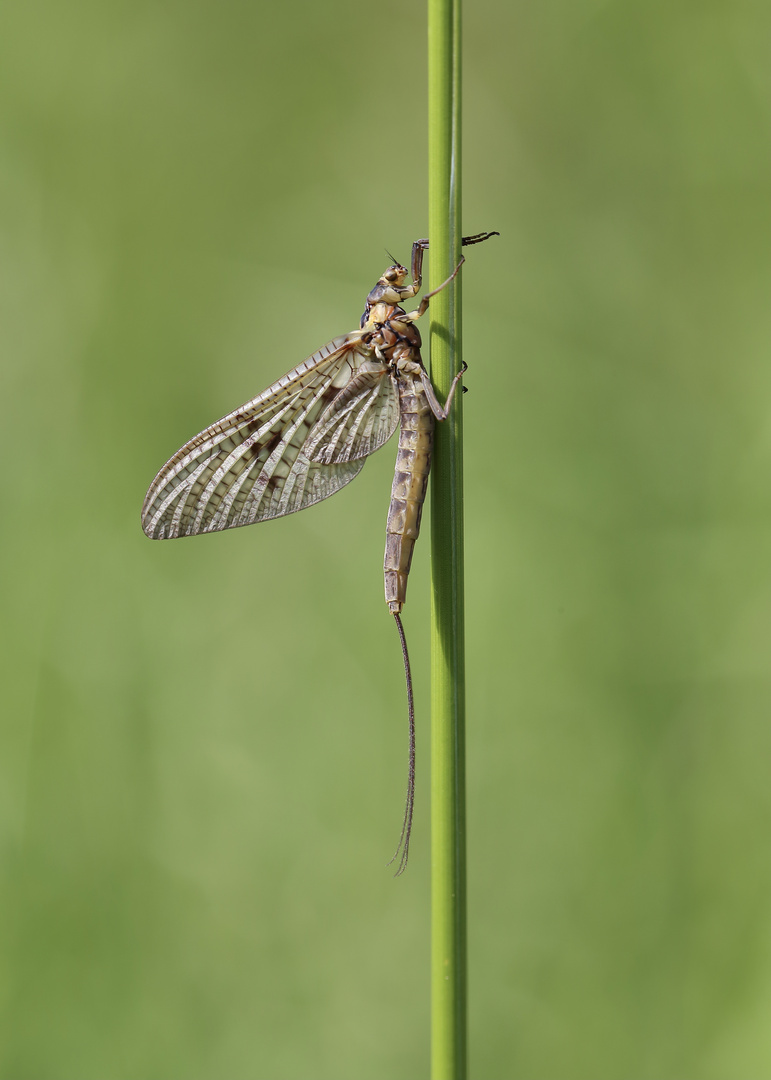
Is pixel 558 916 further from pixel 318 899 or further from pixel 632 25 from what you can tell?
pixel 632 25

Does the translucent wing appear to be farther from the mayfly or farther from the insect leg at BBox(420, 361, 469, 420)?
the insect leg at BBox(420, 361, 469, 420)

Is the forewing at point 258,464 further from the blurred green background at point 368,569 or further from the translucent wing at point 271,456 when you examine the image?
the blurred green background at point 368,569

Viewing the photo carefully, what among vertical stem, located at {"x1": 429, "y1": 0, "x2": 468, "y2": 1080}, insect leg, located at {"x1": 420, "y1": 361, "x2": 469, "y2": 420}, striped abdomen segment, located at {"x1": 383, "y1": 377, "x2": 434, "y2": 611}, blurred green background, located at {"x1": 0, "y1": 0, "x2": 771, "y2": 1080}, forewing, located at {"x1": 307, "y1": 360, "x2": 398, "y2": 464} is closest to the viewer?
vertical stem, located at {"x1": 429, "y1": 0, "x2": 468, "y2": 1080}

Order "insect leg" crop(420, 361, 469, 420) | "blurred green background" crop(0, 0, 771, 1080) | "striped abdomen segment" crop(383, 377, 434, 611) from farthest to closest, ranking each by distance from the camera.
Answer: "blurred green background" crop(0, 0, 771, 1080) < "striped abdomen segment" crop(383, 377, 434, 611) < "insect leg" crop(420, 361, 469, 420)

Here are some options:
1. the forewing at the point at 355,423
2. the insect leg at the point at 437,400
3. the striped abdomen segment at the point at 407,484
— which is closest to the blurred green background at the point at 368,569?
the forewing at the point at 355,423

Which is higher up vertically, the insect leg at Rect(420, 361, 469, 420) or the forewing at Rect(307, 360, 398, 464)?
the forewing at Rect(307, 360, 398, 464)

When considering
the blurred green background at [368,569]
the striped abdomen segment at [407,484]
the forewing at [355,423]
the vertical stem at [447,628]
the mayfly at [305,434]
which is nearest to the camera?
the vertical stem at [447,628]

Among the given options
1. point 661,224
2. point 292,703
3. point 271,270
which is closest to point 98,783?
point 292,703

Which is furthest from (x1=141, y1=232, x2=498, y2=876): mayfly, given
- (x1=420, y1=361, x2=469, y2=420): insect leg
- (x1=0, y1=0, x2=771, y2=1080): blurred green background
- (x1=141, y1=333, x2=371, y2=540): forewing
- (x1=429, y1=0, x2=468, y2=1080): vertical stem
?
(x1=0, y1=0, x2=771, y2=1080): blurred green background
